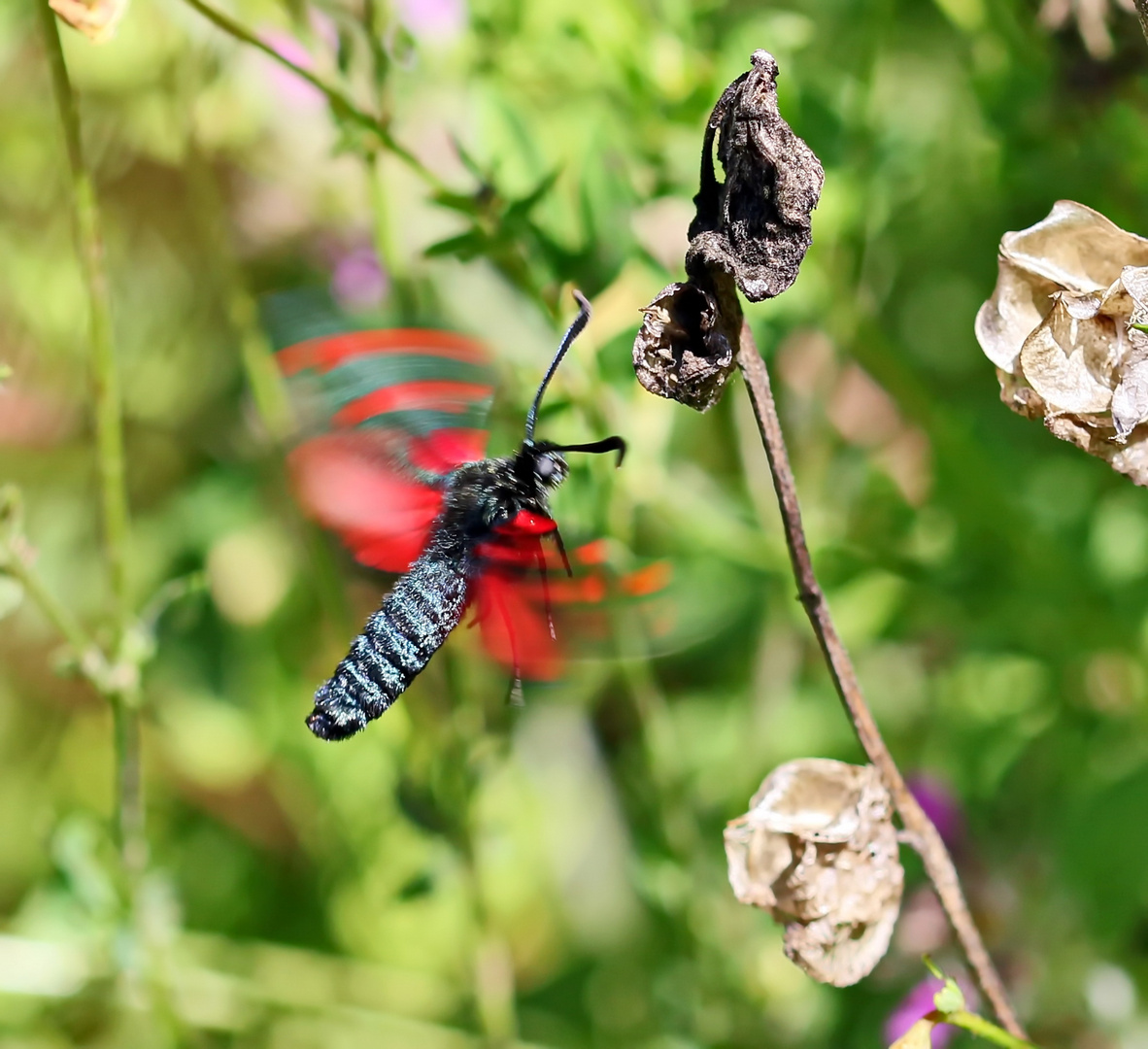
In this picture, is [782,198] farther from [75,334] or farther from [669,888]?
[75,334]

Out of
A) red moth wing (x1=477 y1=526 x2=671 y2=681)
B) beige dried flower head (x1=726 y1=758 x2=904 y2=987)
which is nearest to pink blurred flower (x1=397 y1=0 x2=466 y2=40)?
red moth wing (x1=477 y1=526 x2=671 y2=681)

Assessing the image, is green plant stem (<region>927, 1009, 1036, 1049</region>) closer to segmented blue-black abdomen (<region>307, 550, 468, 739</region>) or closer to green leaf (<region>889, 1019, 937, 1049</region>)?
green leaf (<region>889, 1019, 937, 1049</region>)

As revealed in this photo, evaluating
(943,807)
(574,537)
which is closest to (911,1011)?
(943,807)

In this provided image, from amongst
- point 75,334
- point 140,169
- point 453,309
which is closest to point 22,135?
point 140,169

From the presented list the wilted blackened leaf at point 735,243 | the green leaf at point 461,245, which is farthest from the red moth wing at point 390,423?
the wilted blackened leaf at point 735,243

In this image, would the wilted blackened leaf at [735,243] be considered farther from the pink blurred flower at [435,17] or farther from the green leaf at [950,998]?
the pink blurred flower at [435,17]

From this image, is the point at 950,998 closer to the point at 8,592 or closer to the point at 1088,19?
the point at 8,592
